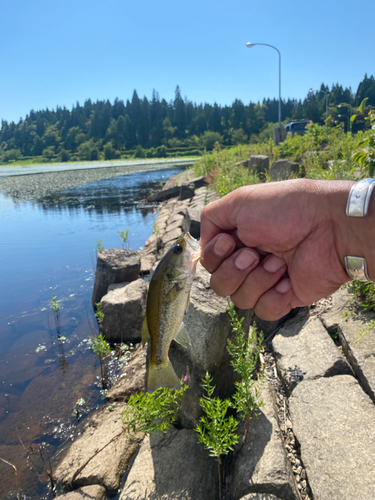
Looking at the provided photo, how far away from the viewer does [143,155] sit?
325 ft

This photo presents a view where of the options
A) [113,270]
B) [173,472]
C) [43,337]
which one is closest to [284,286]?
[173,472]

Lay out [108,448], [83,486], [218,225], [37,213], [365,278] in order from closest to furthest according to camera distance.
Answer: [365,278]
[218,225]
[83,486]
[108,448]
[37,213]

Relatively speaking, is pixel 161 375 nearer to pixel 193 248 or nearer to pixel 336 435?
pixel 193 248

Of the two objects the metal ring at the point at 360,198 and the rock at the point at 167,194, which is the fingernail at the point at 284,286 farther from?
the rock at the point at 167,194

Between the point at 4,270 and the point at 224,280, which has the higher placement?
the point at 224,280

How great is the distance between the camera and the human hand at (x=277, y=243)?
215 cm

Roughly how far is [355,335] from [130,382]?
10.6ft

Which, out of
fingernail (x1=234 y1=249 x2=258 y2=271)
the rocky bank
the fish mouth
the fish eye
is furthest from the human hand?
the rocky bank

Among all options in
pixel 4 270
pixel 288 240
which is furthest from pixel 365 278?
pixel 4 270

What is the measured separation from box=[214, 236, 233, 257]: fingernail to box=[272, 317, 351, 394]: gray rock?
1.90m

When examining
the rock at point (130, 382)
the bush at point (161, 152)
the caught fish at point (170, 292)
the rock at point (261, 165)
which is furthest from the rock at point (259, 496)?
the bush at point (161, 152)

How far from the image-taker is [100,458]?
3389 mm

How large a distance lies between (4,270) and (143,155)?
309 ft

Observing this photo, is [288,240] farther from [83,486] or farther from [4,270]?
[4,270]
